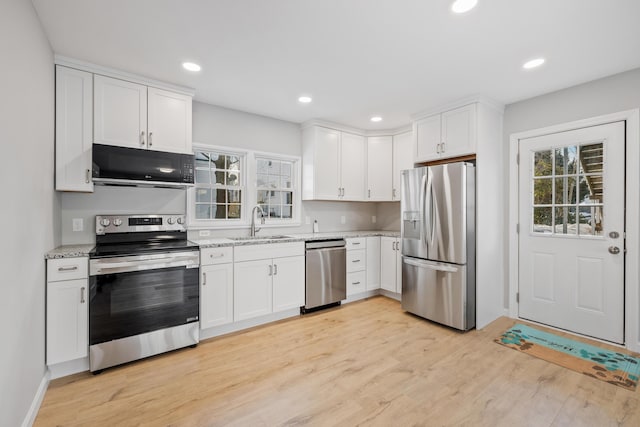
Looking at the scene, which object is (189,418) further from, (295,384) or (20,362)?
(20,362)

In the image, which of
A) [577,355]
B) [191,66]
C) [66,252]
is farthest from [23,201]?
[577,355]

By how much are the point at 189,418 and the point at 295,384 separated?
73 cm

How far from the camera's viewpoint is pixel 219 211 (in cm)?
362

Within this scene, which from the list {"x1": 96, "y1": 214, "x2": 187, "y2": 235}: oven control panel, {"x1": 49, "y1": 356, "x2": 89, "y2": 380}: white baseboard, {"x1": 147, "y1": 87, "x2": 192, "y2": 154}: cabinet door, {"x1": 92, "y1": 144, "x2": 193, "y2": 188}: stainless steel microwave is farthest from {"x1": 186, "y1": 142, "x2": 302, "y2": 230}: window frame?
{"x1": 49, "y1": 356, "x2": 89, "y2": 380}: white baseboard

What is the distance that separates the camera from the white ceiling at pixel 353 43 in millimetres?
1854

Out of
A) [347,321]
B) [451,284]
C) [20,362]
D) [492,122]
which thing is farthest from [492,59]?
[20,362]

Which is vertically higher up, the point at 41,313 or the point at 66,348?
the point at 41,313

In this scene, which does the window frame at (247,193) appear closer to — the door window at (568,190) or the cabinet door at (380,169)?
the cabinet door at (380,169)

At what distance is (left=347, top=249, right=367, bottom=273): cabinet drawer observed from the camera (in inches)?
159

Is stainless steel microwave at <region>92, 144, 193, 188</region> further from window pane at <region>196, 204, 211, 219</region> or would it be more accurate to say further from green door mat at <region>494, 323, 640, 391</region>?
green door mat at <region>494, 323, 640, 391</region>

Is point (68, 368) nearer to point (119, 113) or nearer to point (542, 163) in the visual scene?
point (119, 113)

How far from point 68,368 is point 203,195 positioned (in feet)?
6.48

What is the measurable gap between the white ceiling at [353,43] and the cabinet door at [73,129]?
21cm

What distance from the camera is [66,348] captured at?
2.21 metres
